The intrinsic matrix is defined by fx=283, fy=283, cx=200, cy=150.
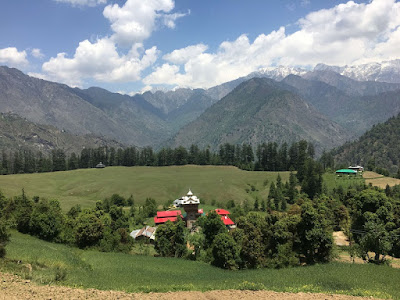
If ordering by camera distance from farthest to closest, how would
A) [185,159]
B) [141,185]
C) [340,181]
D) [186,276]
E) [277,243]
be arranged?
[185,159] → [340,181] → [141,185] → [277,243] → [186,276]

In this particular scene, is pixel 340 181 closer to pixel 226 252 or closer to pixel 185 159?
pixel 185 159

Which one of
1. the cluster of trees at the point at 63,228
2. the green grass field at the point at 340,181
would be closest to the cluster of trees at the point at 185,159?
the green grass field at the point at 340,181

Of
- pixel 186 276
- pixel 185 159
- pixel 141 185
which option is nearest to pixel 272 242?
pixel 186 276

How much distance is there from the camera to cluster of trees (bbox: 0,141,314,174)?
160 metres

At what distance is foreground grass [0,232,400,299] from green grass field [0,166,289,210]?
64.7 meters

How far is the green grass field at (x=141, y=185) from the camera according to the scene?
115 m

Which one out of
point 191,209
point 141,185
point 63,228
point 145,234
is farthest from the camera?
point 141,185

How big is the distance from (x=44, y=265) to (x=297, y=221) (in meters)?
32.7

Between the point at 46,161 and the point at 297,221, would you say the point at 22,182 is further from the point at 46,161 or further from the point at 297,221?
the point at 297,221

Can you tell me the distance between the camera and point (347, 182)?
126688mm

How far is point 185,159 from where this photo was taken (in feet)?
611

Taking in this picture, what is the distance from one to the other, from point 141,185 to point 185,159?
61.3m

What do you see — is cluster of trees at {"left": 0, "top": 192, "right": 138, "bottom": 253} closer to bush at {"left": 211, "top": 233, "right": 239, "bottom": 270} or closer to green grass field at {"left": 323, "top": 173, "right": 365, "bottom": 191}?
bush at {"left": 211, "top": 233, "right": 239, "bottom": 270}

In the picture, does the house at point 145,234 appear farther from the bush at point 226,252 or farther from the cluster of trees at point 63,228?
the bush at point 226,252
